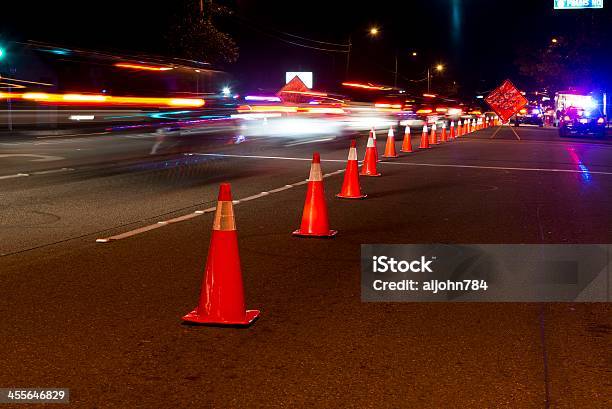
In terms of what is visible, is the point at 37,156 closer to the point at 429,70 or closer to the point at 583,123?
the point at 583,123

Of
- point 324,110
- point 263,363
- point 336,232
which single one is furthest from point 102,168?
point 324,110

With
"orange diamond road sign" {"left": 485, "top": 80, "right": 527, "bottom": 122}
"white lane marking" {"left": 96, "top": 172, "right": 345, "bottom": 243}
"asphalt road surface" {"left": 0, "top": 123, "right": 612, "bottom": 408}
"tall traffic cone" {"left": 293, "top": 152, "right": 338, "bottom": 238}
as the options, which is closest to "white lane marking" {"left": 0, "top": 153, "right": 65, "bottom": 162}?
"asphalt road surface" {"left": 0, "top": 123, "right": 612, "bottom": 408}

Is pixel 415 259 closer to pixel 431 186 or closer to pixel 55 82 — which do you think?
pixel 431 186

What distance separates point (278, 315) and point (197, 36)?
35423 mm

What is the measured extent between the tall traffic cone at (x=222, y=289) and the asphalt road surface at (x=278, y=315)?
0.33 ft

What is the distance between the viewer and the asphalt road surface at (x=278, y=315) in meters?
4.61

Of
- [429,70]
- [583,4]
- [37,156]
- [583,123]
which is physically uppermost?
[583,4]

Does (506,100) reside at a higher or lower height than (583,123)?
higher

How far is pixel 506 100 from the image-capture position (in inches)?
1946

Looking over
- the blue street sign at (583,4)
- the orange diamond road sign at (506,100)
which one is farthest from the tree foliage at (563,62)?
the orange diamond road sign at (506,100)

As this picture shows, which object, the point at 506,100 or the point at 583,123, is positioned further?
the point at 506,100

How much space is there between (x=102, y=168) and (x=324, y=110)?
92.6ft

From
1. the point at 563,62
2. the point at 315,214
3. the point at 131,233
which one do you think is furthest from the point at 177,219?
the point at 563,62

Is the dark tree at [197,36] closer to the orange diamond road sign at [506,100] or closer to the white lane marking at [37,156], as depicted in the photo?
the orange diamond road sign at [506,100]
